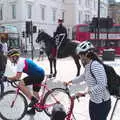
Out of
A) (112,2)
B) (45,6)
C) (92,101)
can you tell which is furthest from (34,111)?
(112,2)

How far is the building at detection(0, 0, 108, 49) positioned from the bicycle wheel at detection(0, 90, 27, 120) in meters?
43.7

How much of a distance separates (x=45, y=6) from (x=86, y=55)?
5905 cm

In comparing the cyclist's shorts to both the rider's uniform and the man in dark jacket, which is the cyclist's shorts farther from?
the man in dark jacket

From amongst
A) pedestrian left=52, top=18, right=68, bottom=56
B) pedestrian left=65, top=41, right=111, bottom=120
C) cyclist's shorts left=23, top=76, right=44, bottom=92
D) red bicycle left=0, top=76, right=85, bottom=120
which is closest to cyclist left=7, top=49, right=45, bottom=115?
cyclist's shorts left=23, top=76, right=44, bottom=92

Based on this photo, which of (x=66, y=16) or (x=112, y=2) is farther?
(x=112, y=2)

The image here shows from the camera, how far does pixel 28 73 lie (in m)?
7.68

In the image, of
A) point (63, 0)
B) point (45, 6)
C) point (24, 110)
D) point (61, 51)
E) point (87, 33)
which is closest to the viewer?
point (24, 110)

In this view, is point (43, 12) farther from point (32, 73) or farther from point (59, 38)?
point (32, 73)

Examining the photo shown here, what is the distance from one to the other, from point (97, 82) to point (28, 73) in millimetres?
2974

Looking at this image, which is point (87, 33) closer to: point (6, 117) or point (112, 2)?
point (6, 117)

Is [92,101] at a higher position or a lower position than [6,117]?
higher

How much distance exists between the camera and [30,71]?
7652 mm

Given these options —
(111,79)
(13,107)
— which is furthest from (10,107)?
(111,79)

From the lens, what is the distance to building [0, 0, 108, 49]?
56.2 m
